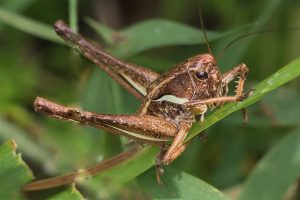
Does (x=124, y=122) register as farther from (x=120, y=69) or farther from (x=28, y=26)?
(x=28, y=26)

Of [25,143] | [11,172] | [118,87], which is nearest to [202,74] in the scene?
[118,87]

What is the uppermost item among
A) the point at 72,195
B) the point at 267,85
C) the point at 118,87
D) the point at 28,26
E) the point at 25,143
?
the point at 28,26

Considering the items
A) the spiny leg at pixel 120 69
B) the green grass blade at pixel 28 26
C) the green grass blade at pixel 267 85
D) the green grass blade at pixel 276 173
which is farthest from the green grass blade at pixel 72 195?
the green grass blade at pixel 28 26

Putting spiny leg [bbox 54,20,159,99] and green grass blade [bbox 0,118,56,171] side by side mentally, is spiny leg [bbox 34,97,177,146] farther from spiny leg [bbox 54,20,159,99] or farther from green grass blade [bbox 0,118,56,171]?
green grass blade [bbox 0,118,56,171]

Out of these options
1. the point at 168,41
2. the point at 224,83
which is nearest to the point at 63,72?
the point at 168,41

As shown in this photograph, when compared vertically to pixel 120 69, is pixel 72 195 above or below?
below

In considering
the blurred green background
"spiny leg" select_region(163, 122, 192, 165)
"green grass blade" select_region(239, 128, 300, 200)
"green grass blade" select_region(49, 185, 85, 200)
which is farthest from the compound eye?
"green grass blade" select_region(49, 185, 85, 200)

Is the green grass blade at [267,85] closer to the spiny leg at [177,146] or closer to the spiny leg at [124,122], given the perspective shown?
the spiny leg at [177,146]
